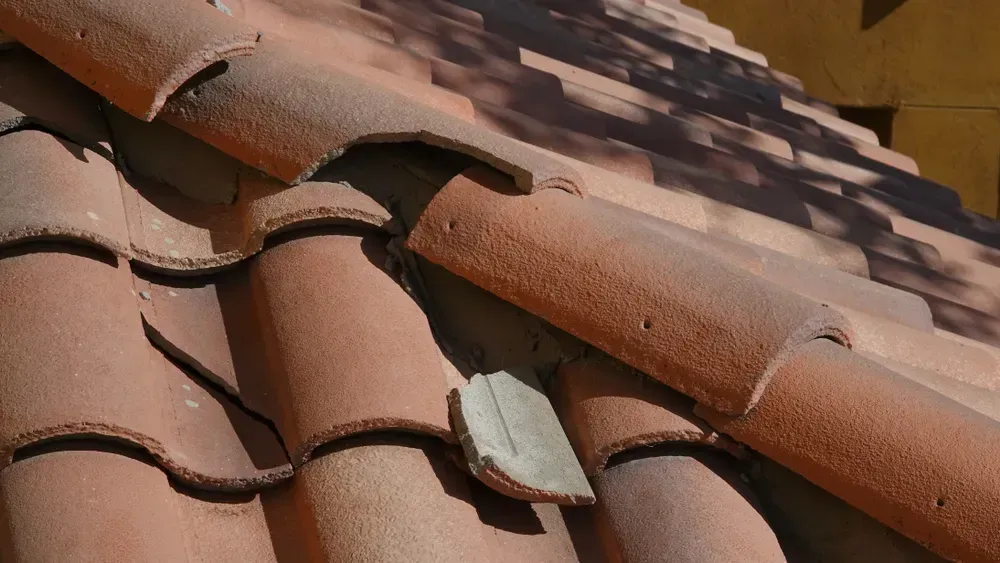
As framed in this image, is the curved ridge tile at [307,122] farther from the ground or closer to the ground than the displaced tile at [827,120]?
farther from the ground

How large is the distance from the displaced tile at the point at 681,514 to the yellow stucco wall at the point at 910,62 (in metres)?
6.03

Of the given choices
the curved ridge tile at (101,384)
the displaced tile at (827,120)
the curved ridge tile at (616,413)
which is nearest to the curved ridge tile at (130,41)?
the curved ridge tile at (101,384)

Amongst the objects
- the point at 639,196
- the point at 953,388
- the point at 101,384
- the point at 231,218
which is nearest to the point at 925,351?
the point at 953,388

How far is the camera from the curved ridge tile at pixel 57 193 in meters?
1.35

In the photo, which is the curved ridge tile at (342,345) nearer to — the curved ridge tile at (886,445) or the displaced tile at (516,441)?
the displaced tile at (516,441)

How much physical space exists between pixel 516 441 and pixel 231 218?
1.91 feet

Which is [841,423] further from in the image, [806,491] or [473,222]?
[473,222]

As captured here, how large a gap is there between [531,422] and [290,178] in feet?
1.67

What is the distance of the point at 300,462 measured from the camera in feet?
4.30

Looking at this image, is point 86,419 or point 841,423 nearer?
point 86,419

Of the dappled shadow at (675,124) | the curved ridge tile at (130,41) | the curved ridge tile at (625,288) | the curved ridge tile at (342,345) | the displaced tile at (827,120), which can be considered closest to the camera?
the curved ridge tile at (342,345)

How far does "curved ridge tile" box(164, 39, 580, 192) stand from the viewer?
5.06 feet

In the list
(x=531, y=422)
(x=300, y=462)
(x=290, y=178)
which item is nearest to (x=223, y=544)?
(x=300, y=462)

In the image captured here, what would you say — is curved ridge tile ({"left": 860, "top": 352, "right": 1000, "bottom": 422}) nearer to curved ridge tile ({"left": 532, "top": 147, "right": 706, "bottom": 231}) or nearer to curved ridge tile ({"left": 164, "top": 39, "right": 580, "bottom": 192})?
curved ridge tile ({"left": 532, "top": 147, "right": 706, "bottom": 231})
